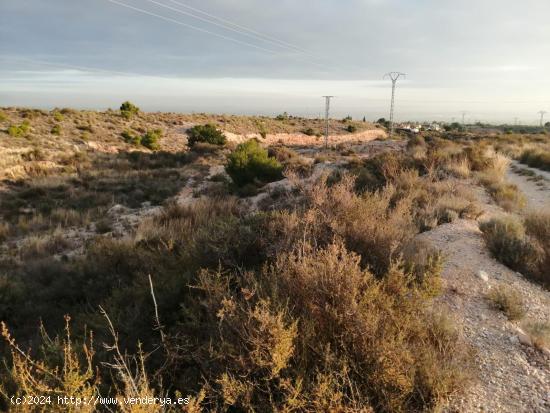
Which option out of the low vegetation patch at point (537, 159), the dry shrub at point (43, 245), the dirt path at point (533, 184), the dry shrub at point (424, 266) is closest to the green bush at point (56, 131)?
the dry shrub at point (43, 245)

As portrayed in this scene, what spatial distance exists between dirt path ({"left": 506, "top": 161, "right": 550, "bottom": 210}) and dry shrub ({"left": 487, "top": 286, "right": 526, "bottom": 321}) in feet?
20.4

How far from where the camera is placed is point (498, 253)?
5539mm

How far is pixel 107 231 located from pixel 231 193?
17.6ft

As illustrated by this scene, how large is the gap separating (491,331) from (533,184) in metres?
12.3

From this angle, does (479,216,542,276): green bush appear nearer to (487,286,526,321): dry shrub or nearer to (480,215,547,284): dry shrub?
(480,215,547,284): dry shrub

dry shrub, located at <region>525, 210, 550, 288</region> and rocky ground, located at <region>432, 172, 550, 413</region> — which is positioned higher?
dry shrub, located at <region>525, 210, 550, 288</region>

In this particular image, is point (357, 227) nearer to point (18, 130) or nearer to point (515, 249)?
point (515, 249)

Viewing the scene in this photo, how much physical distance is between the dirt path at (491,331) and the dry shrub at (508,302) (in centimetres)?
8

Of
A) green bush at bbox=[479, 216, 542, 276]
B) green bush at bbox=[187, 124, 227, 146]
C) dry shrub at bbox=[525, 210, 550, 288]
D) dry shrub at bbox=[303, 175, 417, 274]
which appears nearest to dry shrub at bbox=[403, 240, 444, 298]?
dry shrub at bbox=[303, 175, 417, 274]

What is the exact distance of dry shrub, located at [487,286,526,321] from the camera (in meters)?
4.01

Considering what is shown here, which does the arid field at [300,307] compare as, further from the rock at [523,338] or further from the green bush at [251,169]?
the green bush at [251,169]

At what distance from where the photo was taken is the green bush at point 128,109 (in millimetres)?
42619

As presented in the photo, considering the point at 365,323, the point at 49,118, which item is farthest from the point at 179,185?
the point at 49,118

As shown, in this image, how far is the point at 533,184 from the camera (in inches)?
526
